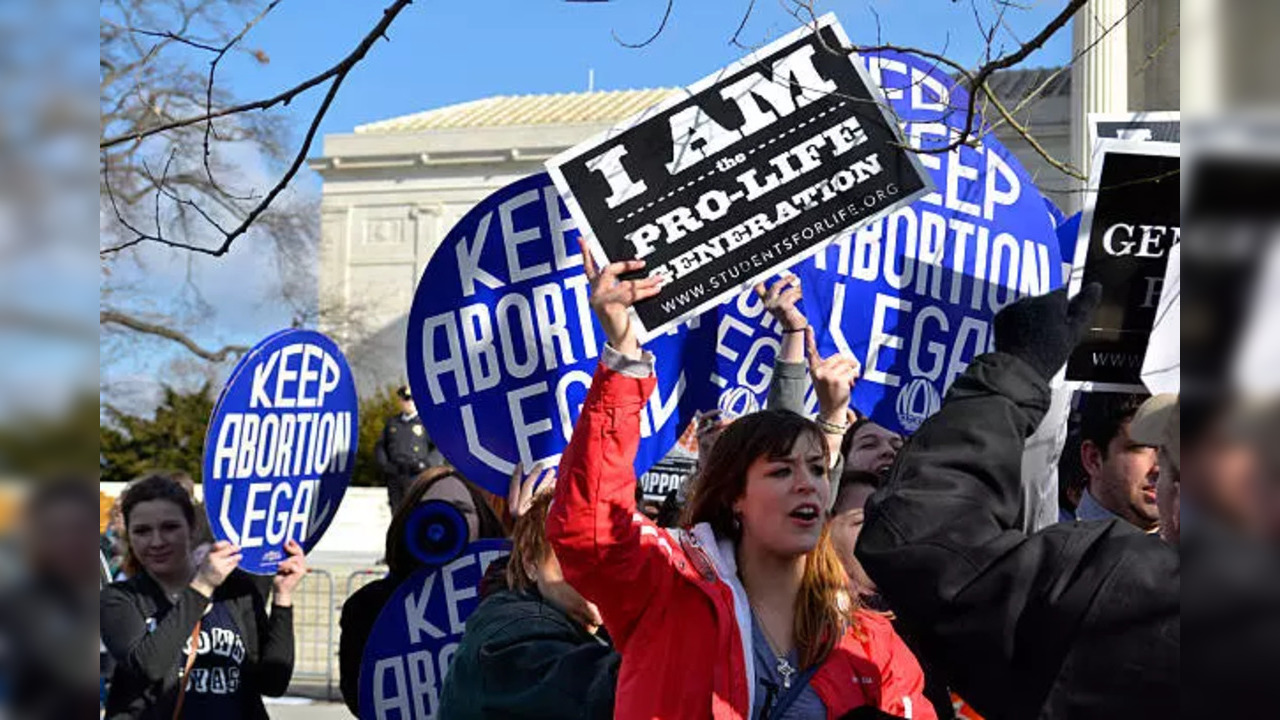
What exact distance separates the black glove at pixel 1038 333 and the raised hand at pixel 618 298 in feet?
3.32

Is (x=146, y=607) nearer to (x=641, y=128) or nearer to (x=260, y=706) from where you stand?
(x=260, y=706)

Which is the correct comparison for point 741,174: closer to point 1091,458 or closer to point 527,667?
point 1091,458

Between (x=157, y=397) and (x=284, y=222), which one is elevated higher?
(x=284, y=222)

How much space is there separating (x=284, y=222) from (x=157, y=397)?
345 inches

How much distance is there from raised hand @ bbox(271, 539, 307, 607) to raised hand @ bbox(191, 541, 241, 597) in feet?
1.08

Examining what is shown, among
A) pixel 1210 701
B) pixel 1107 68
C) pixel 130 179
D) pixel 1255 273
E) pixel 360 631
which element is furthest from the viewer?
pixel 1107 68

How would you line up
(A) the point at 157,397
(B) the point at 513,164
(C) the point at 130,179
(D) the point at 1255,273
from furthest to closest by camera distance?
1. (B) the point at 513,164
2. (A) the point at 157,397
3. (C) the point at 130,179
4. (D) the point at 1255,273

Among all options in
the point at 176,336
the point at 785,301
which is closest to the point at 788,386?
the point at 785,301

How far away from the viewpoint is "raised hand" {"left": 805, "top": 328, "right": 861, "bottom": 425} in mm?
4141

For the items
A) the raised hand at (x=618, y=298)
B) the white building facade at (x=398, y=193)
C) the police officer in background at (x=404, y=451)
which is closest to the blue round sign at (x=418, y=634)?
the raised hand at (x=618, y=298)

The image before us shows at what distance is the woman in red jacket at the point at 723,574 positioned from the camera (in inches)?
117

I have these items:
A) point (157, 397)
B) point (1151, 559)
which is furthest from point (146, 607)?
point (157, 397)

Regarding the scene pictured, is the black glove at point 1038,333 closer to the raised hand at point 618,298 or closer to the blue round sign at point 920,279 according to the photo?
the raised hand at point 618,298

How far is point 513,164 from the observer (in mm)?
49531
